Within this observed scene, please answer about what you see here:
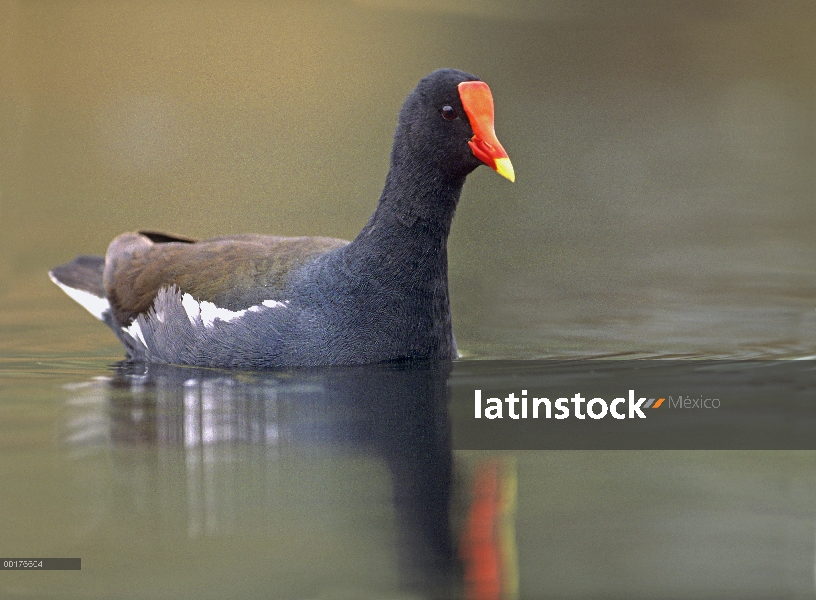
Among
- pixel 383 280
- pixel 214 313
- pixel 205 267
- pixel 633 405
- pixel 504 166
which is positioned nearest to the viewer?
pixel 633 405

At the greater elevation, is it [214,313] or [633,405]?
[214,313]

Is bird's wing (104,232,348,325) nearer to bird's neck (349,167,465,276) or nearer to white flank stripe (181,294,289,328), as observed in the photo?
white flank stripe (181,294,289,328)

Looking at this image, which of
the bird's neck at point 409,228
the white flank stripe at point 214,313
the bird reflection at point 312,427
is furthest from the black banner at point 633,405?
the white flank stripe at point 214,313

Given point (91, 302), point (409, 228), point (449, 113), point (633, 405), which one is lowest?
point (633, 405)

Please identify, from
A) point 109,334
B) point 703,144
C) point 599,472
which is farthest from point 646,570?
point 703,144

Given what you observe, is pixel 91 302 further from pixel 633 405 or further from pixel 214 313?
pixel 633 405

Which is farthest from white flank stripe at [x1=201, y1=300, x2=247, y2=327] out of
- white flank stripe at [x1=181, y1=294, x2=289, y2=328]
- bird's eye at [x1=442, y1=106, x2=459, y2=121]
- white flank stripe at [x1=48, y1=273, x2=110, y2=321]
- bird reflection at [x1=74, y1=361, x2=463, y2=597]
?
bird's eye at [x1=442, y1=106, x2=459, y2=121]

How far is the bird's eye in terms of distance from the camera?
6.48m

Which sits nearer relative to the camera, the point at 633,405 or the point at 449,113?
the point at 633,405

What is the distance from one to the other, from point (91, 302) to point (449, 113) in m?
2.98

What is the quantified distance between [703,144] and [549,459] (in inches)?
364

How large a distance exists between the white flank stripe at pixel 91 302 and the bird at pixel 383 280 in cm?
120

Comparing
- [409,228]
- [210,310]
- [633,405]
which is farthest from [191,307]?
[633,405]

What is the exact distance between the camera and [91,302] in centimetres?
809
